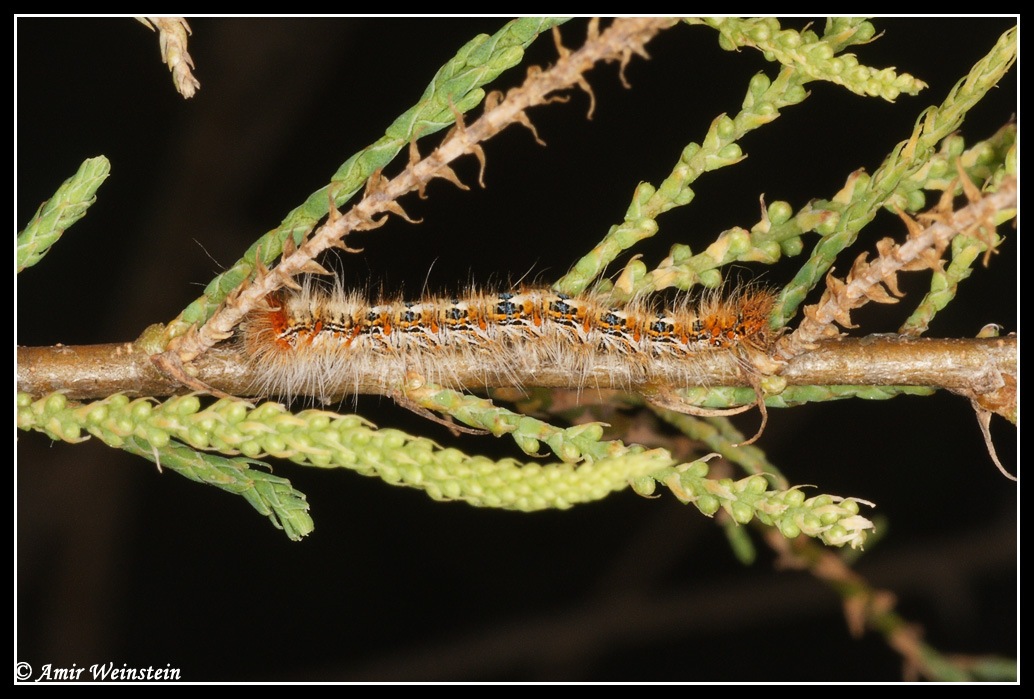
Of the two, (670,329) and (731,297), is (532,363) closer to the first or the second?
(670,329)

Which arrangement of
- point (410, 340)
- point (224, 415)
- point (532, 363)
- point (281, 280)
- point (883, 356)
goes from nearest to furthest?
point (224, 415)
point (281, 280)
point (883, 356)
point (532, 363)
point (410, 340)

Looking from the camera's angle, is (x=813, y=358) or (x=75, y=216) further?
(x=813, y=358)

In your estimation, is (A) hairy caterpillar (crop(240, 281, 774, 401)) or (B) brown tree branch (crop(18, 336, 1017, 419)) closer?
(B) brown tree branch (crop(18, 336, 1017, 419))

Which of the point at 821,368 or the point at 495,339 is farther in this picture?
the point at 495,339

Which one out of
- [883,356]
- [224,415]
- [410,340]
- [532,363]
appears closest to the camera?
[224,415]

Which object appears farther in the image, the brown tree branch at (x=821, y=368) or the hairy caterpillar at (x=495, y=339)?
the hairy caterpillar at (x=495, y=339)

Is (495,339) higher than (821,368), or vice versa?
(495,339)

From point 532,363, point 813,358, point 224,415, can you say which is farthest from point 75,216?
point 813,358

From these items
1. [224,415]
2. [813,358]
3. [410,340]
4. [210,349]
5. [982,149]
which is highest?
[410,340]
